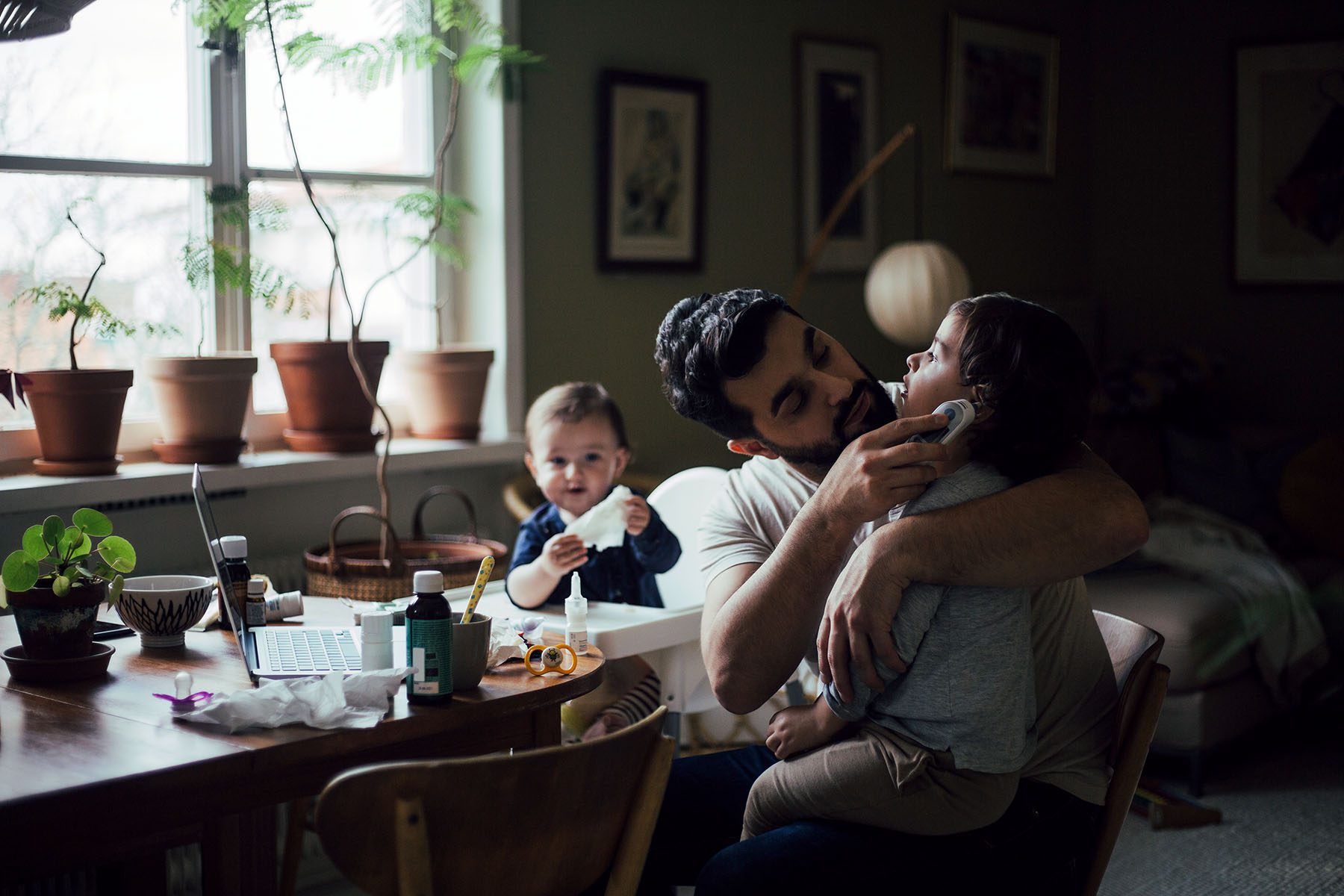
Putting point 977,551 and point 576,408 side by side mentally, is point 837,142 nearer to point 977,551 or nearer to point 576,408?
point 576,408

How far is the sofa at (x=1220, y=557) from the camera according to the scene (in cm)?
351

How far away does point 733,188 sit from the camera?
4.11 meters

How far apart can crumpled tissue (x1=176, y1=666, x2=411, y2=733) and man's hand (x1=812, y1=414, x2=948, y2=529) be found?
60 cm

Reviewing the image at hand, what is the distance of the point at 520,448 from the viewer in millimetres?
3441

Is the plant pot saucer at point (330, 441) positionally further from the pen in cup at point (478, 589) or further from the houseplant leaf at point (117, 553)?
the pen in cup at point (478, 589)

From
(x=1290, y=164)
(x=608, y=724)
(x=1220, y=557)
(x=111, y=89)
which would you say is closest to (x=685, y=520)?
(x=608, y=724)

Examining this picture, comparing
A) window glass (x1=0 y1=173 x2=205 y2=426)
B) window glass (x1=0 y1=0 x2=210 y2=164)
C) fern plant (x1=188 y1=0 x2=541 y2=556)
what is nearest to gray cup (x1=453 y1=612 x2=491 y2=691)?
fern plant (x1=188 y1=0 x2=541 y2=556)

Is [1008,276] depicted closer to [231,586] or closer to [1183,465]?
[1183,465]

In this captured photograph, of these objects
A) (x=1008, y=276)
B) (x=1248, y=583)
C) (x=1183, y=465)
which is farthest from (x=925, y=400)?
(x=1008, y=276)

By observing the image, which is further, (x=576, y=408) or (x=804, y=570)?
(x=576, y=408)

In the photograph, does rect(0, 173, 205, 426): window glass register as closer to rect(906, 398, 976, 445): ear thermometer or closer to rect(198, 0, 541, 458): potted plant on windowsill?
rect(198, 0, 541, 458): potted plant on windowsill

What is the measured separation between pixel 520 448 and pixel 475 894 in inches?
85.3

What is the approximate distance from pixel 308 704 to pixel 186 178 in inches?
73.0

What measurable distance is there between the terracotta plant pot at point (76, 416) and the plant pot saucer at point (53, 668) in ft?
3.29
